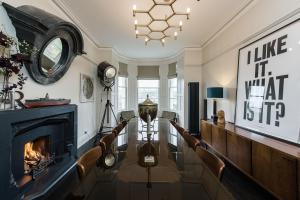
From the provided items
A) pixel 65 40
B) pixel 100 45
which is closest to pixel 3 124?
pixel 65 40

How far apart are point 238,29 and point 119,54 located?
4.45 metres

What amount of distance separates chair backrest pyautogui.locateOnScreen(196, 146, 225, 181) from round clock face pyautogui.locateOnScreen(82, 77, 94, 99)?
154 inches

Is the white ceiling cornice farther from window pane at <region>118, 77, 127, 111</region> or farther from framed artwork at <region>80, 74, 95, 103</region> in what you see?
framed artwork at <region>80, 74, 95, 103</region>

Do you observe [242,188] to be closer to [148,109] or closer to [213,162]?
[213,162]

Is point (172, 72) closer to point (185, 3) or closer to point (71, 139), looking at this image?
point (185, 3)

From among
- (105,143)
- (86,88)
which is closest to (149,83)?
(86,88)

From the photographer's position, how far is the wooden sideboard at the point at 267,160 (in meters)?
1.88

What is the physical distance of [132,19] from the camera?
4055 mm

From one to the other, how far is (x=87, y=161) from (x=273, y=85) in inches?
101

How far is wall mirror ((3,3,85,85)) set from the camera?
2.29m

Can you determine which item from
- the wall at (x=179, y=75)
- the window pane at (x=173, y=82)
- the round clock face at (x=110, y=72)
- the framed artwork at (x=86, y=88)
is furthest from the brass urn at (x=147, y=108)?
the window pane at (x=173, y=82)

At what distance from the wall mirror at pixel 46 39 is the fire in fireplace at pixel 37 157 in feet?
3.00

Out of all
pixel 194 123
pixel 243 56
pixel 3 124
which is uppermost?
pixel 243 56

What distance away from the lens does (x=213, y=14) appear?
3.82m
